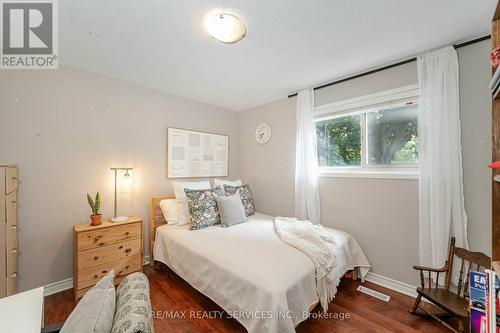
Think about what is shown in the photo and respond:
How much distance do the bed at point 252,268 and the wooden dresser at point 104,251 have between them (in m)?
0.28

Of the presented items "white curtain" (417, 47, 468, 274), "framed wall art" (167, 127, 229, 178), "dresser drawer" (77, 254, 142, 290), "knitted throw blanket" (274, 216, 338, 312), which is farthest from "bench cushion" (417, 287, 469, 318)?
"framed wall art" (167, 127, 229, 178)

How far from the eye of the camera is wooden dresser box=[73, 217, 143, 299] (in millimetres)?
1927

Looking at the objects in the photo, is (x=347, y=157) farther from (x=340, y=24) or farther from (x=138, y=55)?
(x=138, y=55)

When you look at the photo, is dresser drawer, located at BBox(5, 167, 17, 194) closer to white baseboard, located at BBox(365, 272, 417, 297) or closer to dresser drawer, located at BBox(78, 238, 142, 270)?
dresser drawer, located at BBox(78, 238, 142, 270)

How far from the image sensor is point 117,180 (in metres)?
2.46

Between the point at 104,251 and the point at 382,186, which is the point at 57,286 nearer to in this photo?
the point at 104,251

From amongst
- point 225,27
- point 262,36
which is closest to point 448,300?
point 262,36

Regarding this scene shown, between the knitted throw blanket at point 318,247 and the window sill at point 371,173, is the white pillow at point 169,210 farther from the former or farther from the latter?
the window sill at point 371,173

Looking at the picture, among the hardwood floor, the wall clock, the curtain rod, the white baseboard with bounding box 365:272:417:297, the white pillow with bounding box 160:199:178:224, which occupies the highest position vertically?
the curtain rod

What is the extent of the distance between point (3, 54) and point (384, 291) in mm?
4322

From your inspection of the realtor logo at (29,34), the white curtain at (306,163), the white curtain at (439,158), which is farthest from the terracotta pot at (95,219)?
the white curtain at (439,158)

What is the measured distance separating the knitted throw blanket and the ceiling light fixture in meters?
1.87

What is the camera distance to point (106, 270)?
2.06 metres

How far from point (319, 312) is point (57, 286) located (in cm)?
264
